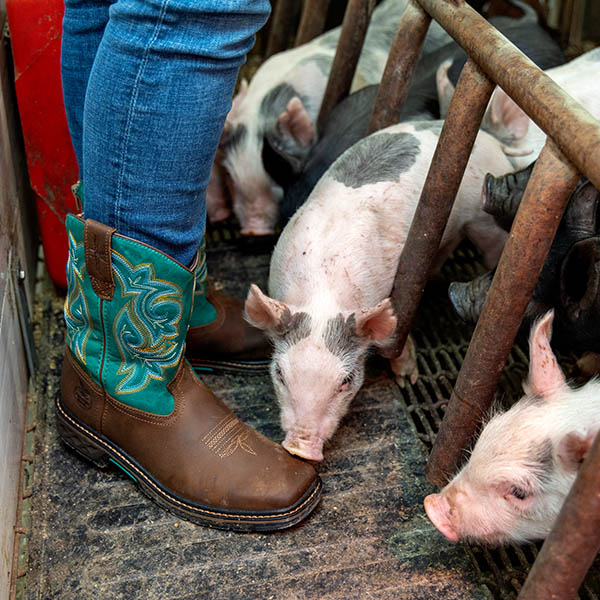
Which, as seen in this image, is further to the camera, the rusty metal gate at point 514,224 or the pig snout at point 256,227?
the pig snout at point 256,227

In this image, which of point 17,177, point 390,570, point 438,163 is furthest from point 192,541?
point 17,177

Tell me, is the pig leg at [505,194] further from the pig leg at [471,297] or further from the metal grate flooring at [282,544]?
the metal grate flooring at [282,544]

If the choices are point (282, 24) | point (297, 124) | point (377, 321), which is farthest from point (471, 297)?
point (282, 24)

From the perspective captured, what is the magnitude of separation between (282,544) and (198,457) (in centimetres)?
29

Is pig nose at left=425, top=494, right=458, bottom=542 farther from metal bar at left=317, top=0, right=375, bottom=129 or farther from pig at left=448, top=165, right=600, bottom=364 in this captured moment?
metal bar at left=317, top=0, right=375, bottom=129

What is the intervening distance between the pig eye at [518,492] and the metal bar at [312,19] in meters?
2.52

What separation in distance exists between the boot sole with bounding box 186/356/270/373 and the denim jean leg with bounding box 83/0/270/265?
785 mm

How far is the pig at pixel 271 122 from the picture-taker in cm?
300

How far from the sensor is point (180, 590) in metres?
1.72

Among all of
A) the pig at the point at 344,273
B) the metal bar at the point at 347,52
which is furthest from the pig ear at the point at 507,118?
the metal bar at the point at 347,52

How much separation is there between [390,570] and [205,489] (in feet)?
1.58

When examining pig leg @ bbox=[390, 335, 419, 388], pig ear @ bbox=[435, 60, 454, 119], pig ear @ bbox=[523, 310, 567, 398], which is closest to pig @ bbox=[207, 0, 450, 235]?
pig ear @ bbox=[435, 60, 454, 119]

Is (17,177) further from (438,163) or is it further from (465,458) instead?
(465,458)

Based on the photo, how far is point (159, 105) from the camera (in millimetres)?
1460
